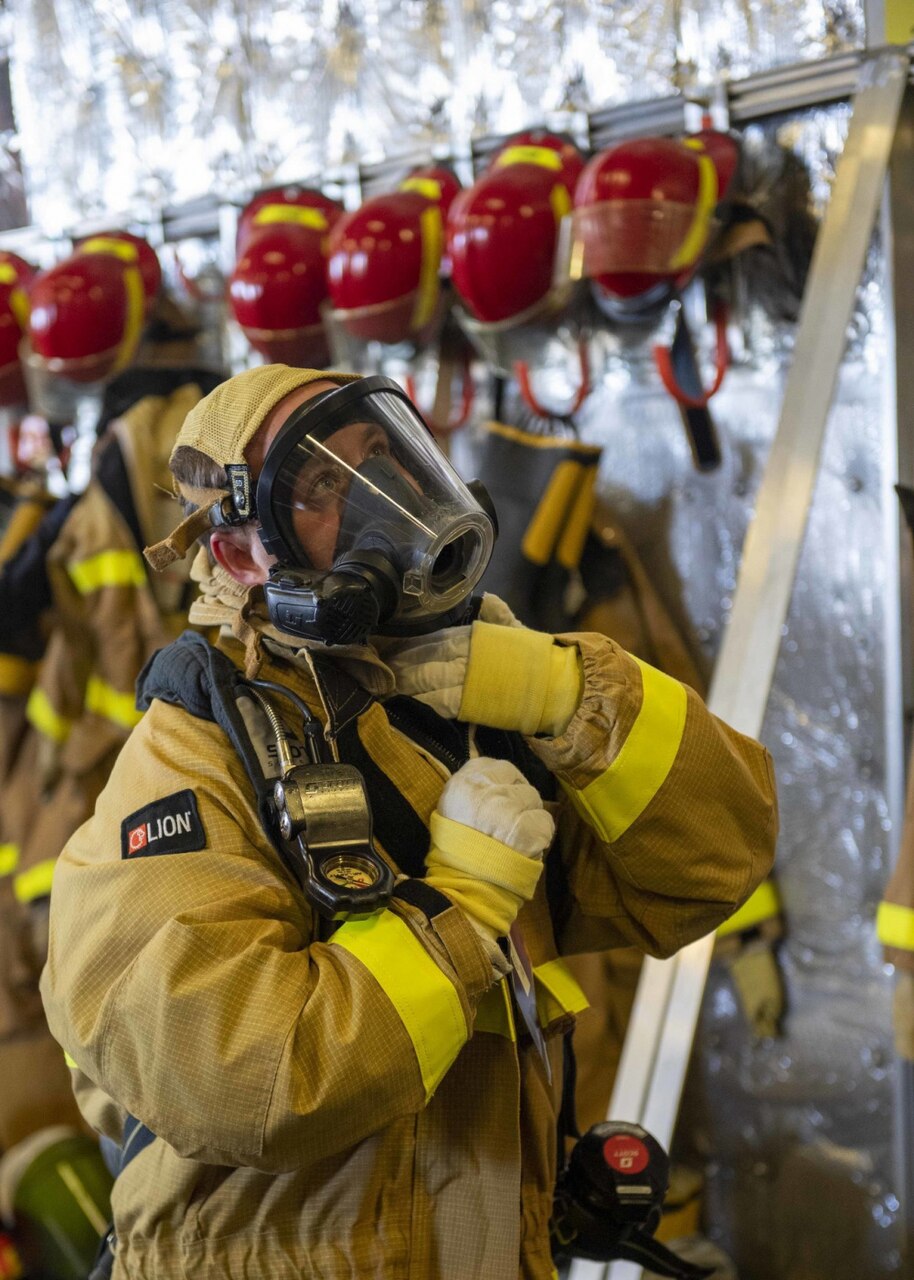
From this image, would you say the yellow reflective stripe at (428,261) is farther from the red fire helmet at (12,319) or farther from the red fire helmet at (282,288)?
the red fire helmet at (12,319)

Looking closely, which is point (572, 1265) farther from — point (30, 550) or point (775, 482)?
point (30, 550)

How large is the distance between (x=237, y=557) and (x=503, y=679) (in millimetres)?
263

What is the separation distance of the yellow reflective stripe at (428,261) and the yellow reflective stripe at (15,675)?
972 millimetres

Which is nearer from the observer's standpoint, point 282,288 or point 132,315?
point 282,288

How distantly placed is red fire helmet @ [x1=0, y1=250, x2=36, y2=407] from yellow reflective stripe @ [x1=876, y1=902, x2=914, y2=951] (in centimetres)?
201

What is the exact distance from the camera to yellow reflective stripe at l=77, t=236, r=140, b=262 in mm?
2568

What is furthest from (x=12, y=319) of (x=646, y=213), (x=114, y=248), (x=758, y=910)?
(x=758, y=910)

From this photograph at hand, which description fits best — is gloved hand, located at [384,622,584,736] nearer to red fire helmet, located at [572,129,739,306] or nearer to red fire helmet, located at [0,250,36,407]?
red fire helmet, located at [572,129,739,306]

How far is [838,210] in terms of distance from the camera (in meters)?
1.87

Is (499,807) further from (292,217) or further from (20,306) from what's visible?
(20,306)

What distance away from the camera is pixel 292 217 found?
2393mm

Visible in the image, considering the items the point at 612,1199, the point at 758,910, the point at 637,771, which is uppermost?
the point at 637,771

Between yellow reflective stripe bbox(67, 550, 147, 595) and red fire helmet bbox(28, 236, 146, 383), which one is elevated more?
red fire helmet bbox(28, 236, 146, 383)

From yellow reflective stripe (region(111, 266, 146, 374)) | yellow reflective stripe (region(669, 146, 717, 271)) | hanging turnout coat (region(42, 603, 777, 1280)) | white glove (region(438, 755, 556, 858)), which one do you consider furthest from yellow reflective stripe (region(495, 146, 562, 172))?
white glove (region(438, 755, 556, 858))
